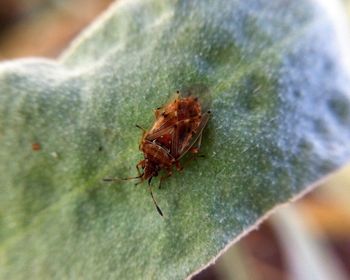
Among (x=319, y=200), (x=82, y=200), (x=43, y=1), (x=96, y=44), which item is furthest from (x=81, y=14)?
(x=82, y=200)

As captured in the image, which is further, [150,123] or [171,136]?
[171,136]

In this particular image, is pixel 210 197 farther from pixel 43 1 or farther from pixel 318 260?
→ pixel 43 1

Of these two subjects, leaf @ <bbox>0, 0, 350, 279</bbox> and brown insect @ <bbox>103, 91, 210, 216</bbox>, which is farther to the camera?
brown insect @ <bbox>103, 91, 210, 216</bbox>

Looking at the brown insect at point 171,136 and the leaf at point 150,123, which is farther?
the brown insect at point 171,136
